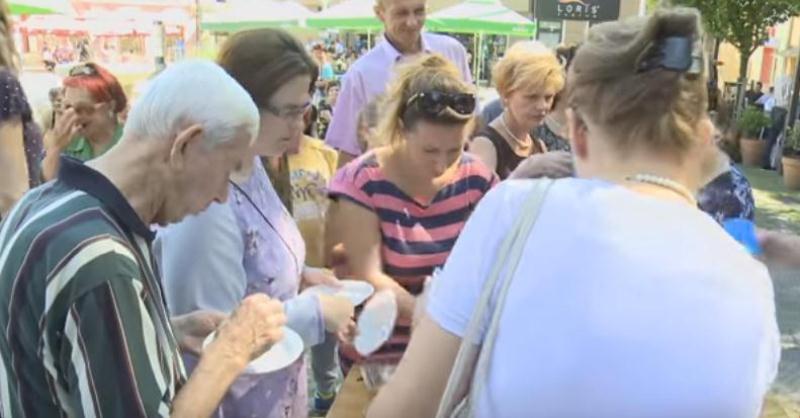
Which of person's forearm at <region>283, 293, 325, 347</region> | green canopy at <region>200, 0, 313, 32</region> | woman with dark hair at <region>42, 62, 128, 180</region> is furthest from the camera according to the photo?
green canopy at <region>200, 0, 313, 32</region>

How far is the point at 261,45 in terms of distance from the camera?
72.9 inches

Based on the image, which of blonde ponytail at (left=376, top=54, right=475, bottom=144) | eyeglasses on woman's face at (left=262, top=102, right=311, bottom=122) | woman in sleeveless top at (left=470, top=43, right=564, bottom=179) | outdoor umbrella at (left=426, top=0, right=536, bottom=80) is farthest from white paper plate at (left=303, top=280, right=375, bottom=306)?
outdoor umbrella at (left=426, top=0, right=536, bottom=80)

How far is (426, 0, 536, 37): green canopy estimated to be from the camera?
512 inches

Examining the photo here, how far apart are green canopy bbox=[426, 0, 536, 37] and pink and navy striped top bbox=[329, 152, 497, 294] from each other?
35.4 feet

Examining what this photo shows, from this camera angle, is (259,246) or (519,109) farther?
(519,109)

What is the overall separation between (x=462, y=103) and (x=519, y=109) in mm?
882

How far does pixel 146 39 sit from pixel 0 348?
390 inches

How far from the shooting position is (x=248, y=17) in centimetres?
1298

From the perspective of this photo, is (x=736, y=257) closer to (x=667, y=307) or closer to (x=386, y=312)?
(x=667, y=307)

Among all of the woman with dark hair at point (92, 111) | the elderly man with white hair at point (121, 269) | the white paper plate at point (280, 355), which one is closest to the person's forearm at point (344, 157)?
the woman with dark hair at point (92, 111)

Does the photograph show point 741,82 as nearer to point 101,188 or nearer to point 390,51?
point 390,51

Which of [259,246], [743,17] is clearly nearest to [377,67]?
[259,246]

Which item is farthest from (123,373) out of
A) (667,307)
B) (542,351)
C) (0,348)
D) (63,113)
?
(63,113)

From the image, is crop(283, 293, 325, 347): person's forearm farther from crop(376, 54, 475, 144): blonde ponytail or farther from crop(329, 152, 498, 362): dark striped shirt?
crop(376, 54, 475, 144): blonde ponytail
